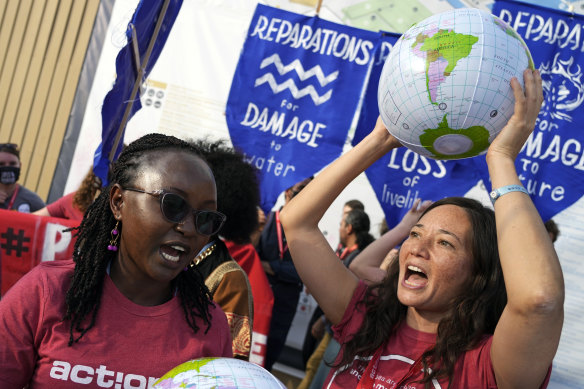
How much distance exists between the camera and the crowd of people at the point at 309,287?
154 centimetres

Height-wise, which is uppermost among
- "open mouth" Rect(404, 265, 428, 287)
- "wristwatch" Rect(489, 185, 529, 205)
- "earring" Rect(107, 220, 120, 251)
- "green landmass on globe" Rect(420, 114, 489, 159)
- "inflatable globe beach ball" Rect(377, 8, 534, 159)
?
"inflatable globe beach ball" Rect(377, 8, 534, 159)

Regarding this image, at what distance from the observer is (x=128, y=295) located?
1.70 meters

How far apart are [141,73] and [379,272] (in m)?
1.66

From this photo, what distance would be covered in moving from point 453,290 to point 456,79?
0.66m

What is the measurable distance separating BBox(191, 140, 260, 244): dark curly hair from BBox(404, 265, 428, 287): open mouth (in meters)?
1.16

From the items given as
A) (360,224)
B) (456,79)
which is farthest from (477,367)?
(360,224)

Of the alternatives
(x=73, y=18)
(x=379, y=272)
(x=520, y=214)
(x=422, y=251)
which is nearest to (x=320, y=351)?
(x=379, y=272)

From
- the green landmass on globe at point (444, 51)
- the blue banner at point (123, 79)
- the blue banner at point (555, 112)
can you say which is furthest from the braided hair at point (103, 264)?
the blue banner at point (555, 112)

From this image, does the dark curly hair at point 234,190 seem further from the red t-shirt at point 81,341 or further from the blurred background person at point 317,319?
the blurred background person at point 317,319

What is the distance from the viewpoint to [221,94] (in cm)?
571

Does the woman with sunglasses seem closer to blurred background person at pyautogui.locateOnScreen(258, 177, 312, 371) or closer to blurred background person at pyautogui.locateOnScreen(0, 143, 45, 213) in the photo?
blurred background person at pyautogui.locateOnScreen(258, 177, 312, 371)

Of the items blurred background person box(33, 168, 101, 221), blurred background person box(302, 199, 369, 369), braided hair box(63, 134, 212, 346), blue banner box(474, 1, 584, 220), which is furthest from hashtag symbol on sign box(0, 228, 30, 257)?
blue banner box(474, 1, 584, 220)

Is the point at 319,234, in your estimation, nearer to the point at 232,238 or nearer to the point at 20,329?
the point at 232,238

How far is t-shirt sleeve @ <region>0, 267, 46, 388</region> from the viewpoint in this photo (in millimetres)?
1474
